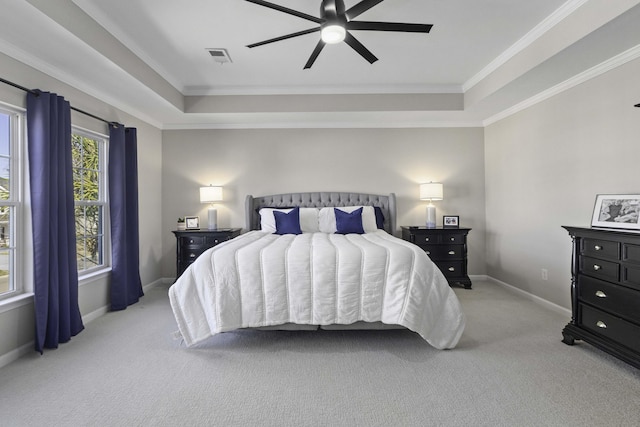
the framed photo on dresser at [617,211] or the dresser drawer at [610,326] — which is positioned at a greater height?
the framed photo on dresser at [617,211]

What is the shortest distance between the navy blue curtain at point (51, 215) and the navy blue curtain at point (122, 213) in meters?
0.74

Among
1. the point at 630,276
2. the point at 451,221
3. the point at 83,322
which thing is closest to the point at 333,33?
the point at 630,276

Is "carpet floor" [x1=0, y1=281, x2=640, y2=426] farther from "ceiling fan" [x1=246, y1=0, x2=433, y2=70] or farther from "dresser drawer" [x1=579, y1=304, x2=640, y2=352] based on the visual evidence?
"ceiling fan" [x1=246, y1=0, x2=433, y2=70]

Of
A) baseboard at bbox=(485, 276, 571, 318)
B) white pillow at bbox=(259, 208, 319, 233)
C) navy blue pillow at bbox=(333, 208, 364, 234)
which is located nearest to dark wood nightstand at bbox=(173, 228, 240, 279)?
white pillow at bbox=(259, 208, 319, 233)

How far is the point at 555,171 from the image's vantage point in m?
3.42

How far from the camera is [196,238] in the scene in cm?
427

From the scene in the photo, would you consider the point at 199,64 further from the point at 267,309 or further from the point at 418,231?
the point at 418,231

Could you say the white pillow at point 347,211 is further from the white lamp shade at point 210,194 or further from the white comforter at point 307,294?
the white comforter at point 307,294

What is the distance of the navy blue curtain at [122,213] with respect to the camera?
3551 mm

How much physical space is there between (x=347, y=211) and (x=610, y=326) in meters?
2.92

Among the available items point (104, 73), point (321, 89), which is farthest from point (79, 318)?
point (321, 89)

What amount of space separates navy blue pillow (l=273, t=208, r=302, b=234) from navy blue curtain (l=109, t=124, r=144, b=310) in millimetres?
1796

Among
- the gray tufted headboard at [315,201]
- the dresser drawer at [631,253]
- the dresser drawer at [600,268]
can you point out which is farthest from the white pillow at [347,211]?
the dresser drawer at [631,253]

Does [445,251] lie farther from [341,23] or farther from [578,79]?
[341,23]
